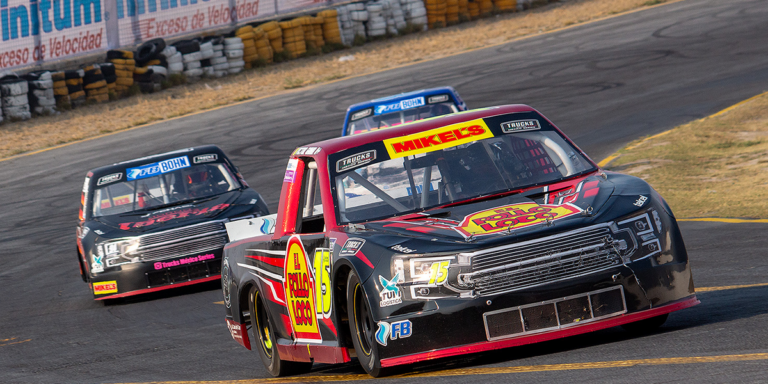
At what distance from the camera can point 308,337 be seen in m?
6.30

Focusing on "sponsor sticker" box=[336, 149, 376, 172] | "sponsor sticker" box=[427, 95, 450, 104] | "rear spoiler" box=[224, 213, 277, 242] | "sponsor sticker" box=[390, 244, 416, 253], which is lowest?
"rear spoiler" box=[224, 213, 277, 242]

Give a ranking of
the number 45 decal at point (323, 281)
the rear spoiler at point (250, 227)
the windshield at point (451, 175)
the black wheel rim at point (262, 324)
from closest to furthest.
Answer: the number 45 decal at point (323, 281) → the windshield at point (451, 175) → the black wheel rim at point (262, 324) → the rear spoiler at point (250, 227)

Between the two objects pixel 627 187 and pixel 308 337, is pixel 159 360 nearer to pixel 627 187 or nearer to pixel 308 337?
pixel 308 337

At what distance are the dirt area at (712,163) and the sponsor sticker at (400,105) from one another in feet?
10.6

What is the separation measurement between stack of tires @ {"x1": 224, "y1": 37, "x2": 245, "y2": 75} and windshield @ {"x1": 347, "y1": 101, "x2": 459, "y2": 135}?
54.9 ft

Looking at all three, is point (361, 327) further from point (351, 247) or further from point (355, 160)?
point (355, 160)

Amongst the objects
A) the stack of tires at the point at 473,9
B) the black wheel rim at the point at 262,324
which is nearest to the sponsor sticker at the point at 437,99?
the black wheel rim at the point at 262,324

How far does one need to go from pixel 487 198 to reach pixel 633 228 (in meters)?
0.95

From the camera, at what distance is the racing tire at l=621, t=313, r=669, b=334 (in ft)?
19.3

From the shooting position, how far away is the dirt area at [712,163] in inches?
477

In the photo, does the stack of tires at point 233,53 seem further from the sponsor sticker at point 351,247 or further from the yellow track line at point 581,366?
the sponsor sticker at point 351,247

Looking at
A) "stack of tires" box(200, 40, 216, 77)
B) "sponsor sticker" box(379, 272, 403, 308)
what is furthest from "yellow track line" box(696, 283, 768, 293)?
"stack of tires" box(200, 40, 216, 77)

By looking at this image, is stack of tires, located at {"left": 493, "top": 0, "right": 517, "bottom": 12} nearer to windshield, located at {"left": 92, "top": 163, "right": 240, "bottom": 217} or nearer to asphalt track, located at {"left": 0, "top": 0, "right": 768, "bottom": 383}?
asphalt track, located at {"left": 0, "top": 0, "right": 768, "bottom": 383}

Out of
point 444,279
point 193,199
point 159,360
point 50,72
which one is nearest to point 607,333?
point 444,279
